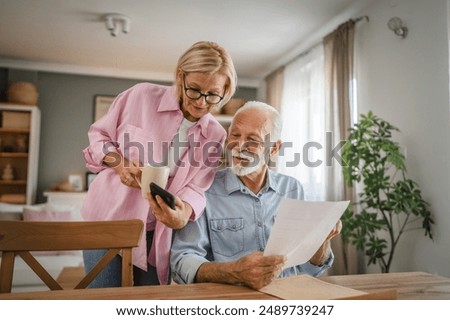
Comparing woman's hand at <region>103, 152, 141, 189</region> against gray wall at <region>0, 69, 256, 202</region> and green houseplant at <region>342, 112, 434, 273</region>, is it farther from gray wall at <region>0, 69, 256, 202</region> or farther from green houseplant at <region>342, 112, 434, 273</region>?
gray wall at <region>0, 69, 256, 202</region>

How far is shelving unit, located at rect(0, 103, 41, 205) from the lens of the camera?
4.45 metres

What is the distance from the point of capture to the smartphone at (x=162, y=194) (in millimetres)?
932

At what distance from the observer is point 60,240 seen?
1.00 meters

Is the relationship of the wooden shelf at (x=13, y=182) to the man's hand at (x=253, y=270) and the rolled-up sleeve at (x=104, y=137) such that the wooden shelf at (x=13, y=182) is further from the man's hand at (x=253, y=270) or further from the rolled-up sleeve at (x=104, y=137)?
the man's hand at (x=253, y=270)

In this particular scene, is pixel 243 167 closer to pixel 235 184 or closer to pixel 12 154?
pixel 235 184

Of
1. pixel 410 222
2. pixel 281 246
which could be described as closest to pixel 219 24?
pixel 410 222

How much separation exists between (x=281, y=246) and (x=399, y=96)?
2.07m

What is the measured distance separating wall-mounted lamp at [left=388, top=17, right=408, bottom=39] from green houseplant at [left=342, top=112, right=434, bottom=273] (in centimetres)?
52

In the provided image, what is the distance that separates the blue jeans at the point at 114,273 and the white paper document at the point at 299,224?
1.95 ft

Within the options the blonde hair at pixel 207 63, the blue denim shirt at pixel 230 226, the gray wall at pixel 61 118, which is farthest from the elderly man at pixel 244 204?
the gray wall at pixel 61 118

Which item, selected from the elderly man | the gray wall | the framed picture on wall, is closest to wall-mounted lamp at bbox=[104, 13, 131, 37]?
the elderly man

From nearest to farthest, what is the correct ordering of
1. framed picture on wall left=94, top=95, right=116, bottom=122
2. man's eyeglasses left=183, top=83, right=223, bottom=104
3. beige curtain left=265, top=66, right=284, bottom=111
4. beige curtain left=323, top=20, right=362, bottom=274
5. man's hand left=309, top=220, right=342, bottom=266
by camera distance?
1. man's hand left=309, top=220, right=342, bottom=266
2. man's eyeglasses left=183, top=83, right=223, bottom=104
3. beige curtain left=323, top=20, right=362, bottom=274
4. beige curtain left=265, top=66, right=284, bottom=111
5. framed picture on wall left=94, top=95, right=116, bottom=122

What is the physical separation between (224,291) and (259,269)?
0.29ft

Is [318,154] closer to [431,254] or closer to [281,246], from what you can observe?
[431,254]
